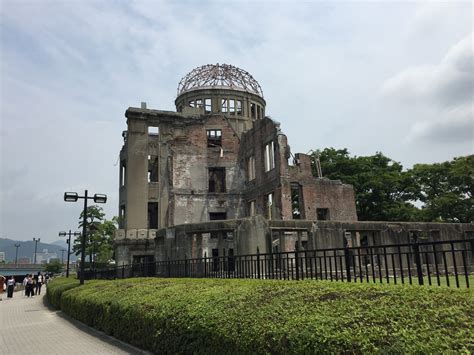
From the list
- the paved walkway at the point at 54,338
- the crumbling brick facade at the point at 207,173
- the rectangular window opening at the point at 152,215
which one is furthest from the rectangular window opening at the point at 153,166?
the paved walkway at the point at 54,338

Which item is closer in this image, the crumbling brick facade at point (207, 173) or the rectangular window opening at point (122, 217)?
the crumbling brick facade at point (207, 173)

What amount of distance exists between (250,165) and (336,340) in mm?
31551

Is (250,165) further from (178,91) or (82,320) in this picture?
(82,320)

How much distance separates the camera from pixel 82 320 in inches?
491

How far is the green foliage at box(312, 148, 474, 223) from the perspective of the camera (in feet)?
115

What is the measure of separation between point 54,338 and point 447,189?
121 ft

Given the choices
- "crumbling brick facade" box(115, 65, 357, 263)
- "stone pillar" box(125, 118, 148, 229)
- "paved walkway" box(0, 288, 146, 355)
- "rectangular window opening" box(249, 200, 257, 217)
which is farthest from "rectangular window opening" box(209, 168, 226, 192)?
Answer: "paved walkway" box(0, 288, 146, 355)

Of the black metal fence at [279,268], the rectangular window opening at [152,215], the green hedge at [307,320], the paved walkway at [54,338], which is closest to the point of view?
the green hedge at [307,320]

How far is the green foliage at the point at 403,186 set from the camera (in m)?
35.0

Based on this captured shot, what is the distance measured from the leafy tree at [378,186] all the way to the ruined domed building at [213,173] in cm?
342

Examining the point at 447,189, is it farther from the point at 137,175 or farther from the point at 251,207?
the point at 137,175

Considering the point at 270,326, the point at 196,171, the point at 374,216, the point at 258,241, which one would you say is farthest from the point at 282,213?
the point at 270,326

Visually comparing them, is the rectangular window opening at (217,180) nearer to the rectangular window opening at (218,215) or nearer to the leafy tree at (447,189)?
the rectangular window opening at (218,215)

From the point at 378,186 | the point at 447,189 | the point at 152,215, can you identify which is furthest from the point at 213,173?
the point at 447,189
